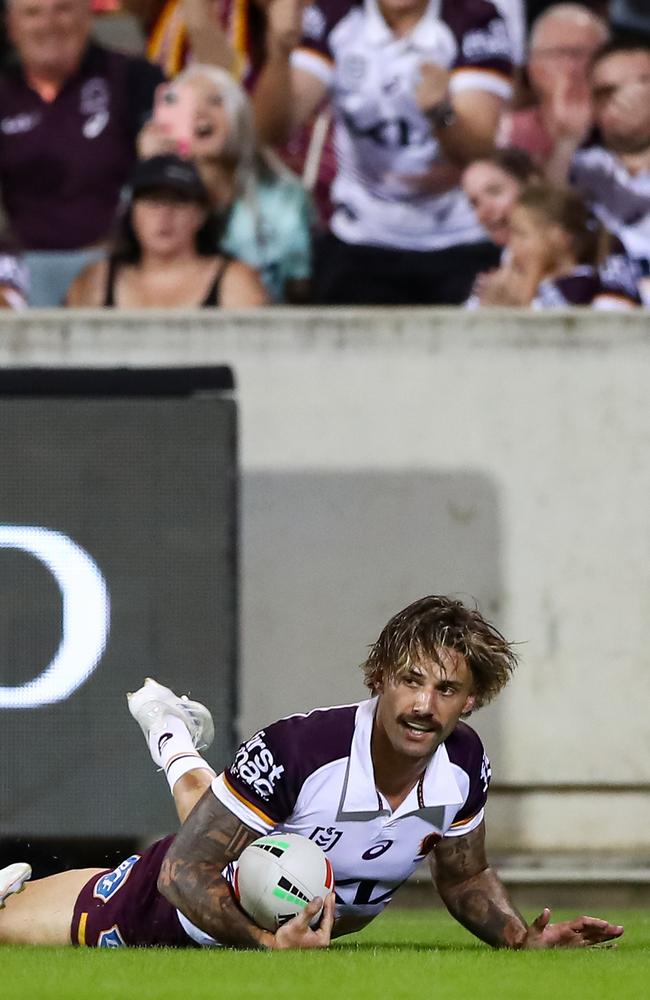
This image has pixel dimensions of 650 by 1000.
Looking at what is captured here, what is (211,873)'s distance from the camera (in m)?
5.62

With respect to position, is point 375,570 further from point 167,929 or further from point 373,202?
point 167,929

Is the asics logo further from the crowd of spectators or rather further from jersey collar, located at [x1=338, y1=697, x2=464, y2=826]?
the crowd of spectators

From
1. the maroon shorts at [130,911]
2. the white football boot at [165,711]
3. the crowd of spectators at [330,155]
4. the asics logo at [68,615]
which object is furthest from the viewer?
the crowd of spectators at [330,155]

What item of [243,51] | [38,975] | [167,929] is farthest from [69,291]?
[38,975]

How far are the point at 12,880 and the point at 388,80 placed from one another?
19.5ft

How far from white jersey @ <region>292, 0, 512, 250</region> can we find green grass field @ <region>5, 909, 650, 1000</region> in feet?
17.9

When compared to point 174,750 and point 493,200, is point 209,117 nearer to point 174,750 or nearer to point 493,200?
point 493,200

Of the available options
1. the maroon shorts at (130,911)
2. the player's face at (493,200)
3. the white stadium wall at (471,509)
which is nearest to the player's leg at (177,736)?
the maroon shorts at (130,911)

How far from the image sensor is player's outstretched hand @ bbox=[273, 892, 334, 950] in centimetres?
547

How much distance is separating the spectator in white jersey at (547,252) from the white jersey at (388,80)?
512mm

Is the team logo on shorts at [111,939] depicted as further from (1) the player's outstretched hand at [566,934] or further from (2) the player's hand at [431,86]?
(2) the player's hand at [431,86]

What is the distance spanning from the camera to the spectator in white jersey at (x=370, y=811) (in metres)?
5.61

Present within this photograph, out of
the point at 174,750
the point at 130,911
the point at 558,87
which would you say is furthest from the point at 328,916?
the point at 558,87

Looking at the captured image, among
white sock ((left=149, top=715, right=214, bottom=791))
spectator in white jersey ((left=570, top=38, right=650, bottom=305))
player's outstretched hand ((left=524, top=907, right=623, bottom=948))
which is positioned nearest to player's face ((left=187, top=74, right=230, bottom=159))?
spectator in white jersey ((left=570, top=38, right=650, bottom=305))
